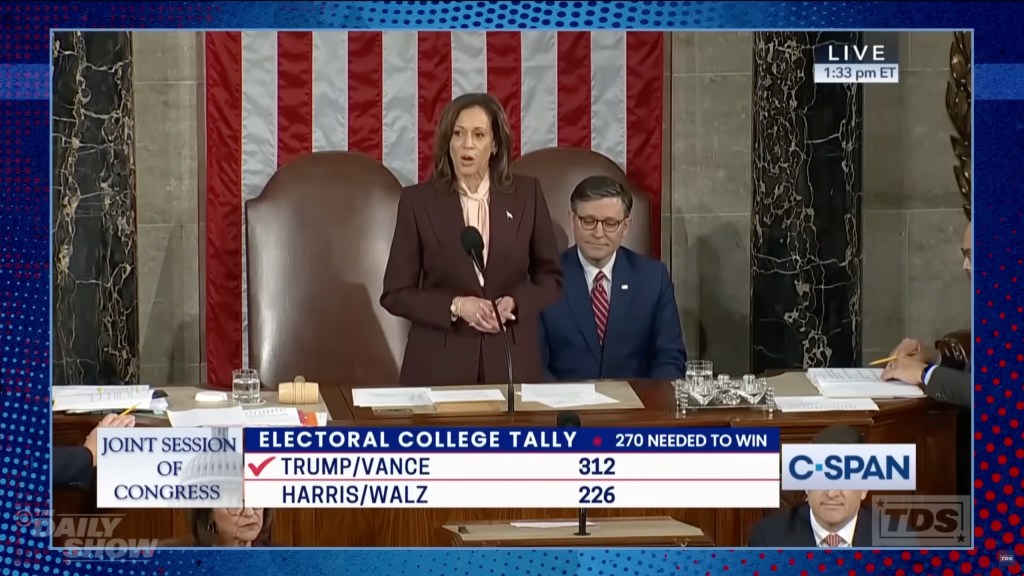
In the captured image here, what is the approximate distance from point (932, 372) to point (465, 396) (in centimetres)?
123

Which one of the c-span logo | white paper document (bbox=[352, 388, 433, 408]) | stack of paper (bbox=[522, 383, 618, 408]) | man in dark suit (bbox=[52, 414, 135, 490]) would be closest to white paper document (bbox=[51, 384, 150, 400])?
man in dark suit (bbox=[52, 414, 135, 490])

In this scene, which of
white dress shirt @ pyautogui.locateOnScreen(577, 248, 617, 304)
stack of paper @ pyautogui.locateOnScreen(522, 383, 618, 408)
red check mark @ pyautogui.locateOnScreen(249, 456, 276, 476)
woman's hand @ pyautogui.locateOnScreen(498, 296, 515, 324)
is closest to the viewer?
red check mark @ pyautogui.locateOnScreen(249, 456, 276, 476)

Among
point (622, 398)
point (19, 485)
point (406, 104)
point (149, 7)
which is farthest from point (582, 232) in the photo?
point (19, 485)

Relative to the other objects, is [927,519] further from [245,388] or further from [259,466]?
[245,388]

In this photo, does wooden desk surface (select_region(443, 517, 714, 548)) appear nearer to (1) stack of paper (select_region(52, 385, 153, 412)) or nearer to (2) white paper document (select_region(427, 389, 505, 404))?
(2) white paper document (select_region(427, 389, 505, 404))

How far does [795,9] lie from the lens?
13.0 ft

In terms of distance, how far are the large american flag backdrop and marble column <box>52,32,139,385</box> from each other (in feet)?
1.06

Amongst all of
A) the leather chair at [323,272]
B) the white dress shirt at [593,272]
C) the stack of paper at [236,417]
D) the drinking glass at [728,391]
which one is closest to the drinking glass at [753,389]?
the drinking glass at [728,391]

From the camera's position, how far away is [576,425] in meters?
3.95

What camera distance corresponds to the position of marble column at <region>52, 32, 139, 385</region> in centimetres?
407

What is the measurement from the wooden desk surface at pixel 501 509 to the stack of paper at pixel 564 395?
77mm

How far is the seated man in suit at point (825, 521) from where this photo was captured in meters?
4.00

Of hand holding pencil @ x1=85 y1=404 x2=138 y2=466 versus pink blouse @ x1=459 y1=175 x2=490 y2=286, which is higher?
pink blouse @ x1=459 y1=175 x2=490 y2=286

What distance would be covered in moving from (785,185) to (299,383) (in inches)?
58.5
